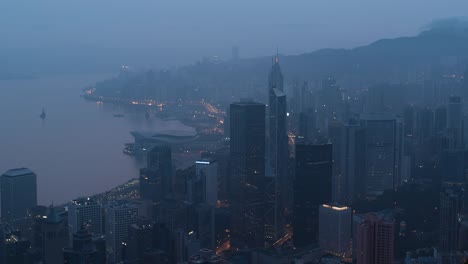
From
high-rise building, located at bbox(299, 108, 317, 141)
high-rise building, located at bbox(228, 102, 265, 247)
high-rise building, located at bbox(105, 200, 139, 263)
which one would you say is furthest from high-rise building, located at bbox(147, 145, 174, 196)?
high-rise building, located at bbox(299, 108, 317, 141)

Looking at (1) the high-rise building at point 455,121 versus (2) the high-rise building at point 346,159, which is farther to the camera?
(1) the high-rise building at point 455,121

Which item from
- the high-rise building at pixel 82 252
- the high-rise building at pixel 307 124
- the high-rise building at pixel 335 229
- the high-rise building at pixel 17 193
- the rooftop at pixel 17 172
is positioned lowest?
the high-rise building at pixel 335 229

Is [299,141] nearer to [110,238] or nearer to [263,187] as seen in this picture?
[263,187]

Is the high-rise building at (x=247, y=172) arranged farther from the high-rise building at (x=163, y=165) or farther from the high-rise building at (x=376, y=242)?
the high-rise building at (x=376, y=242)

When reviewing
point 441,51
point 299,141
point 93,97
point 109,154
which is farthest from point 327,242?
point 93,97

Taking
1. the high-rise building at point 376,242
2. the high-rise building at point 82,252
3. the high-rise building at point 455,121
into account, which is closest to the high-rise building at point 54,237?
the high-rise building at point 82,252

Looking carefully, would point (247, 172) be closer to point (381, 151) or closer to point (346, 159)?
point (346, 159)
